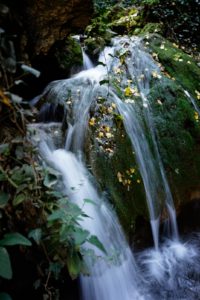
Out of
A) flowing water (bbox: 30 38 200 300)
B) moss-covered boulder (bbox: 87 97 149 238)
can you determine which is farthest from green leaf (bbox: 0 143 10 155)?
moss-covered boulder (bbox: 87 97 149 238)

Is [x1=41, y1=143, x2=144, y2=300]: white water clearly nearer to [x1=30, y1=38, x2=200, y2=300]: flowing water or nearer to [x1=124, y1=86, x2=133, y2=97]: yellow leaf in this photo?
[x1=30, y1=38, x2=200, y2=300]: flowing water

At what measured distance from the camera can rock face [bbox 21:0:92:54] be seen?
11.1 feet

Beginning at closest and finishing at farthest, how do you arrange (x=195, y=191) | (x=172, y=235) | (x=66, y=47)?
(x=172, y=235)
(x=195, y=191)
(x=66, y=47)

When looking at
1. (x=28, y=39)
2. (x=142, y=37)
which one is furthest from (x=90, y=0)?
(x=142, y=37)

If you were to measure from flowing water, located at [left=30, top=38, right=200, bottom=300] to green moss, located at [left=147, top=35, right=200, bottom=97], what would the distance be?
405mm

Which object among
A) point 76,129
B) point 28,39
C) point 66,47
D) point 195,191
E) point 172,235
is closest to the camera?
point 28,39

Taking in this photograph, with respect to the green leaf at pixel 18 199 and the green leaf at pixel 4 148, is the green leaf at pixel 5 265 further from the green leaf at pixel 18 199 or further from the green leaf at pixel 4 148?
the green leaf at pixel 4 148

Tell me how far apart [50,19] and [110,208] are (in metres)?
2.21

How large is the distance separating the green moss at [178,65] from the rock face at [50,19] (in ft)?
6.77

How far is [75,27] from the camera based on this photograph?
4.11 metres

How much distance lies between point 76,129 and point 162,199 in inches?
57.9

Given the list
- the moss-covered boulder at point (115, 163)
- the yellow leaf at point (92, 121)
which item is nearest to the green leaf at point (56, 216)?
the moss-covered boulder at point (115, 163)

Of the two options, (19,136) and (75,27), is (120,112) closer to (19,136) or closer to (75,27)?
(75,27)

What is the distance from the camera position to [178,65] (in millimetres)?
5754
